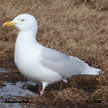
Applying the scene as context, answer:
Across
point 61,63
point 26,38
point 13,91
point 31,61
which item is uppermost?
point 26,38

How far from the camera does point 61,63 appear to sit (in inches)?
242

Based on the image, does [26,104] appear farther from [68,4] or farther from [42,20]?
[68,4]

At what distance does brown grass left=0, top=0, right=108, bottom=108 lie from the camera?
6.46m

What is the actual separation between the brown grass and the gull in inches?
12.5

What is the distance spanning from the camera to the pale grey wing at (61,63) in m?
5.87

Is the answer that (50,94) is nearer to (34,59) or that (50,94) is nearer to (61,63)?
(61,63)

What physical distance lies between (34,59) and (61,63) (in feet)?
2.11

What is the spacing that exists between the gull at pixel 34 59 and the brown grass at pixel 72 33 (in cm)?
32

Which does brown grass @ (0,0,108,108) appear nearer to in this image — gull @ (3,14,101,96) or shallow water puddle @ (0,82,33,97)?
gull @ (3,14,101,96)

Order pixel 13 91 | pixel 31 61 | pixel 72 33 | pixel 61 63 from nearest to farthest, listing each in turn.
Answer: pixel 31 61
pixel 61 63
pixel 13 91
pixel 72 33

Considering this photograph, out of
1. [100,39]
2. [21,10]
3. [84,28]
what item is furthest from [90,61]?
[21,10]

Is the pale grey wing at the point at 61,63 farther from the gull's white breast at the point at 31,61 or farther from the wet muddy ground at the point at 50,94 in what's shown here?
the wet muddy ground at the point at 50,94

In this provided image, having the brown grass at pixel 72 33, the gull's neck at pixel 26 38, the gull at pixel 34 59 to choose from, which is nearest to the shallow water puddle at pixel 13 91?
the gull at pixel 34 59

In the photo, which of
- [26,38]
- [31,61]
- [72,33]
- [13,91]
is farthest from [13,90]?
[72,33]
